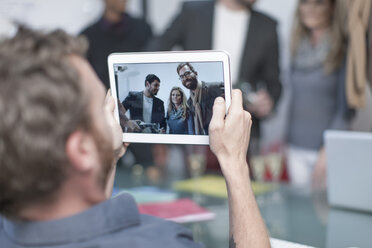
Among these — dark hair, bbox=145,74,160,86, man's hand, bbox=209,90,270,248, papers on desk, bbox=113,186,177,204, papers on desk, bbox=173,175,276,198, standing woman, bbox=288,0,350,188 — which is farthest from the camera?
standing woman, bbox=288,0,350,188

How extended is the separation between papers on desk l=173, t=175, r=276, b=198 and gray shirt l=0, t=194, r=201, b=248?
108 centimetres

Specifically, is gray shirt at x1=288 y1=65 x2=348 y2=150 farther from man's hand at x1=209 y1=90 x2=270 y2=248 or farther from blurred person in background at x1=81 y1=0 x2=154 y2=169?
man's hand at x1=209 y1=90 x2=270 y2=248

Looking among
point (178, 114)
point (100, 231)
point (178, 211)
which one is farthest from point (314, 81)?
point (100, 231)

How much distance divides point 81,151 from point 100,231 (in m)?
0.14

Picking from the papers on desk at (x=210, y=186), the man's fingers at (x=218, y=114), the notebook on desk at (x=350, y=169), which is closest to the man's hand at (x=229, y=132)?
the man's fingers at (x=218, y=114)

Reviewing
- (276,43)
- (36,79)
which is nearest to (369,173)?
(36,79)

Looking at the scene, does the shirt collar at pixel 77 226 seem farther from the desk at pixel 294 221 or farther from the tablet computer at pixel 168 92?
the desk at pixel 294 221

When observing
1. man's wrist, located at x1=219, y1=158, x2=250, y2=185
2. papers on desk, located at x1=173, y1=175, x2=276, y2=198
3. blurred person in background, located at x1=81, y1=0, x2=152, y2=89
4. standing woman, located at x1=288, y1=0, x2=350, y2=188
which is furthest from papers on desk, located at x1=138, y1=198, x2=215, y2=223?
blurred person in background, located at x1=81, y1=0, x2=152, y2=89

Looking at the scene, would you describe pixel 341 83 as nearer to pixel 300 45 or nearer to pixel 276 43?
pixel 300 45

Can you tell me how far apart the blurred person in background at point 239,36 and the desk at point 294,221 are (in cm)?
118

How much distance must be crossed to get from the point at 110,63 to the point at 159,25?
3.57 meters

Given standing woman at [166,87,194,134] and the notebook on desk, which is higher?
standing woman at [166,87,194,134]

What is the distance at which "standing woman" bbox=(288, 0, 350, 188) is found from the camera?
2.78m

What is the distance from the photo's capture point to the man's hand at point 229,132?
1.06 meters
